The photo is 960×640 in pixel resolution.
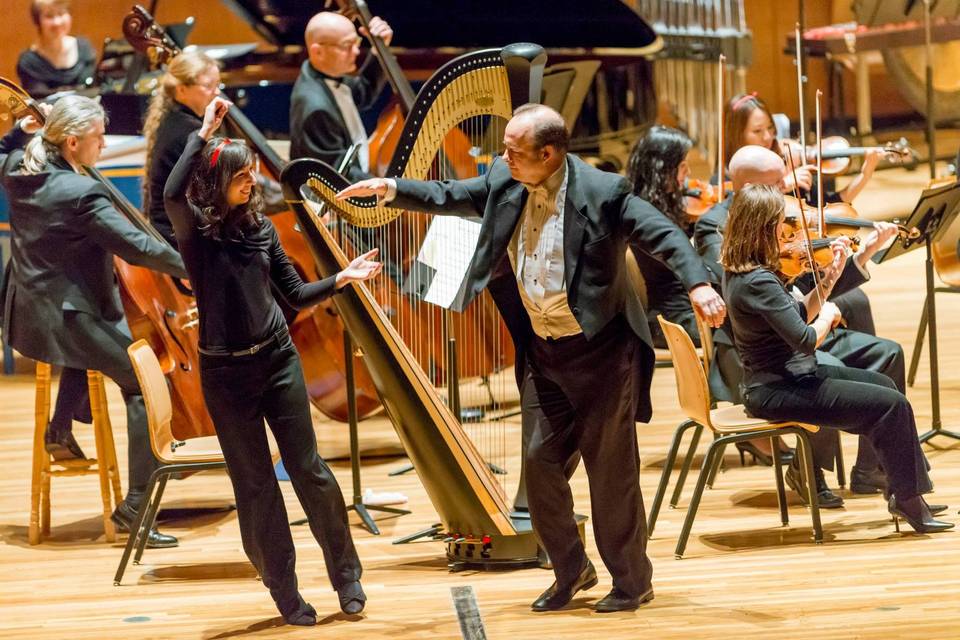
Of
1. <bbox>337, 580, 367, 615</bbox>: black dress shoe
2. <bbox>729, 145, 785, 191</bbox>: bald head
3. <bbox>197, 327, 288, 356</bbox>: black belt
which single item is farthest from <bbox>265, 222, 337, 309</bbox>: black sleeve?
<bbox>729, 145, 785, 191</bbox>: bald head

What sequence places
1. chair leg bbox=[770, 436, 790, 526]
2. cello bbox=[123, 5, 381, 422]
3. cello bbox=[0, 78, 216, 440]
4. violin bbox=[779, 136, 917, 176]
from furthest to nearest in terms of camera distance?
violin bbox=[779, 136, 917, 176]
cello bbox=[123, 5, 381, 422]
cello bbox=[0, 78, 216, 440]
chair leg bbox=[770, 436, 790, 526]

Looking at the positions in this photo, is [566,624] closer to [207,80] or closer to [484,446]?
[484,446]

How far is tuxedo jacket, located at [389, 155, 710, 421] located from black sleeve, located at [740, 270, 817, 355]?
577mm

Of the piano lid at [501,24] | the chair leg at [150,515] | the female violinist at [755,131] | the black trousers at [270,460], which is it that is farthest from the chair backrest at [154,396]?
the piano lid at [501,24]

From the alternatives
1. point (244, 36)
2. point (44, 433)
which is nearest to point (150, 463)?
point (44, 433)

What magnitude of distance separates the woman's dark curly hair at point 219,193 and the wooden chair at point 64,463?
130 cm

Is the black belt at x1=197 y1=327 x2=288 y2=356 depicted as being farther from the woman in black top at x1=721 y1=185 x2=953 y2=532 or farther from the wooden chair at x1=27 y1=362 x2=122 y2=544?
the woman in black top at x1=721 y1=185 x2=953 y2=532

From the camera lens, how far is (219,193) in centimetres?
377

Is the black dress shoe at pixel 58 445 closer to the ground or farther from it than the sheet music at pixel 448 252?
closer to the ground

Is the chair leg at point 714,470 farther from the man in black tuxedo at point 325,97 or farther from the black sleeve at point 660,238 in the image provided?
the man in black tuxedo at point 325,97

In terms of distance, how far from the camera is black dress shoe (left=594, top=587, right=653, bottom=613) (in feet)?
12.6

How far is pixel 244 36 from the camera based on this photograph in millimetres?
11516

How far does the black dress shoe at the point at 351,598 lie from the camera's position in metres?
3.95

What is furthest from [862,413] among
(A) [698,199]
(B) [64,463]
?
(B) [64,463]
